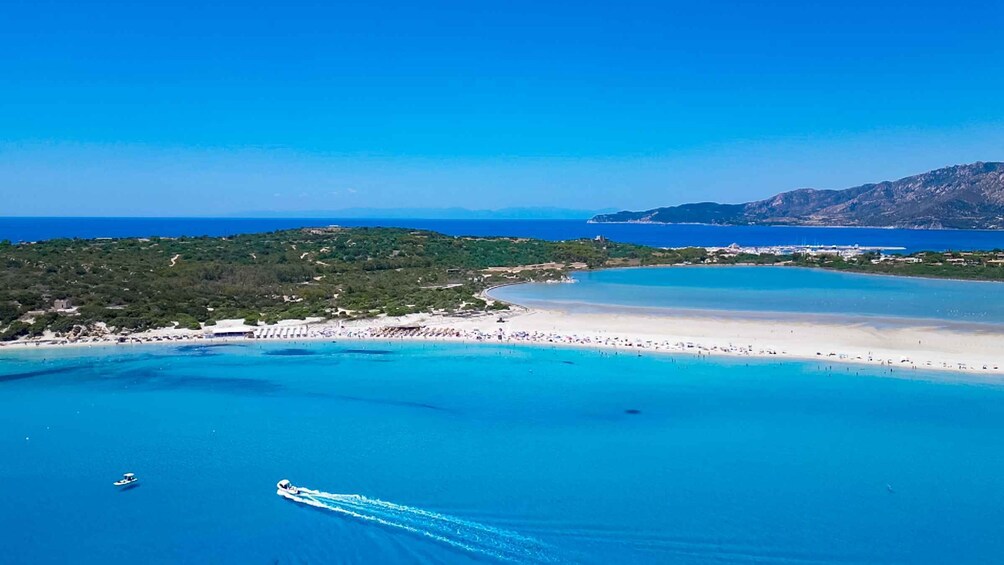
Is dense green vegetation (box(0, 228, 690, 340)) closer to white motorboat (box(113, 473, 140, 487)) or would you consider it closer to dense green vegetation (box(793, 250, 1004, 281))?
dense green vegetation (box(793, 250, 1004, 281))

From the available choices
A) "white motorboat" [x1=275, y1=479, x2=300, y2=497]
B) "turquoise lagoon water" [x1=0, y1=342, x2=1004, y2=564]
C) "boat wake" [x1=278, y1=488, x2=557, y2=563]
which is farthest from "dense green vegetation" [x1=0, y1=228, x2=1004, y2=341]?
"boat wake" [x1=278, y1=488, x2=557, y2=563]

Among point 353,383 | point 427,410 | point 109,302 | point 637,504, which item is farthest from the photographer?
point 109,302

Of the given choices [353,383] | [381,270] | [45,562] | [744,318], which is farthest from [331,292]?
[45,562]

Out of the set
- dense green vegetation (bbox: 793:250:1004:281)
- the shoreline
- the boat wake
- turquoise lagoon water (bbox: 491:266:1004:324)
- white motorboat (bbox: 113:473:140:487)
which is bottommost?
white motorboat (bbox: 113:473:140:487)

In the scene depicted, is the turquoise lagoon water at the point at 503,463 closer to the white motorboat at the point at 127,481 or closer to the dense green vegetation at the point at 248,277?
the white motorboat at the point at 127,481

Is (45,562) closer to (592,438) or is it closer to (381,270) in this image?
(592,438)

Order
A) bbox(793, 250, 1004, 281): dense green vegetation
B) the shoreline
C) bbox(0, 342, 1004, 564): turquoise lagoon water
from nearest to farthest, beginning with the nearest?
bbox(0, 342, 1004, 564): turquoise lagoon water
the shoreline
bbox(793, 250, 1004, 281): dense green vegetation

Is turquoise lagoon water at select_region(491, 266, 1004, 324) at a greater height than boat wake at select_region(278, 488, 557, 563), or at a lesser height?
greater
